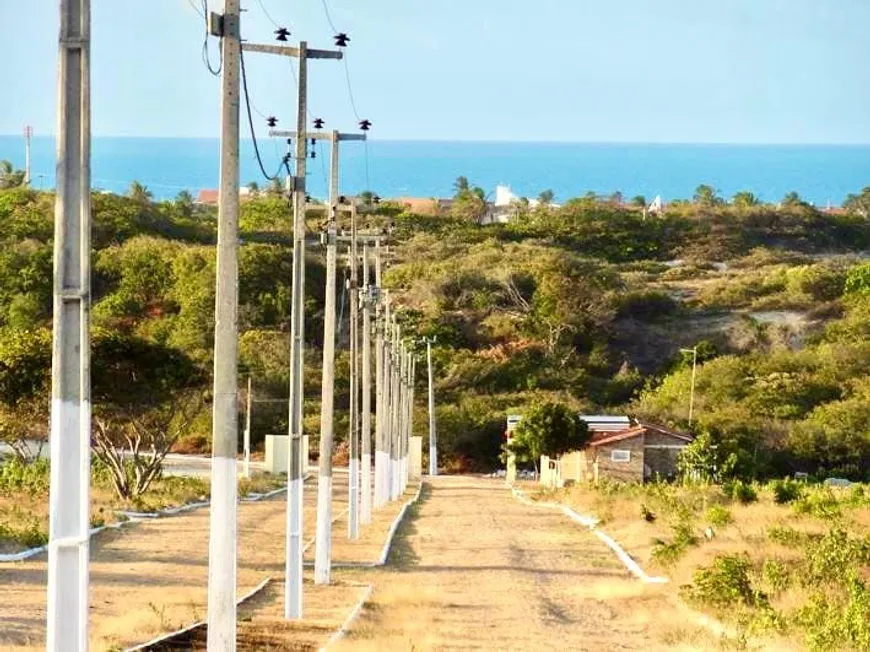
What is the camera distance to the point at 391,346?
4753 cm

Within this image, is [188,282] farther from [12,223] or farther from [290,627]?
[290,627]

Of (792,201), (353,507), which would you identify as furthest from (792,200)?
(353,507)

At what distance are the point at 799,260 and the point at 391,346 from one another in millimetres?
76589

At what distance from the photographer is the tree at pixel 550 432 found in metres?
56.3

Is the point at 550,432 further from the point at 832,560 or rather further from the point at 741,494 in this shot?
the point at 832,560

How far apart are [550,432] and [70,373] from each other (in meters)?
46.8

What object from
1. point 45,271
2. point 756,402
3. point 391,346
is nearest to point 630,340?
point 756,402

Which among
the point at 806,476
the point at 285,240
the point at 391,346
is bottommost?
the point at 806,476

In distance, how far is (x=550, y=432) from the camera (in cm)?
5628

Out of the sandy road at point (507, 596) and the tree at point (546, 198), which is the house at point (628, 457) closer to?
the sandy road at point (507, 596)

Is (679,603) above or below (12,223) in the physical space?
below

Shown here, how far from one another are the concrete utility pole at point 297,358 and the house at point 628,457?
110 feet

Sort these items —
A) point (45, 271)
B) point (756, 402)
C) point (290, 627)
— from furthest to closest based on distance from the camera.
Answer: point (45, 271) → point (756, 402) → point (290, 627)

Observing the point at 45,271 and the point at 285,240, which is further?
the point at 285,240
